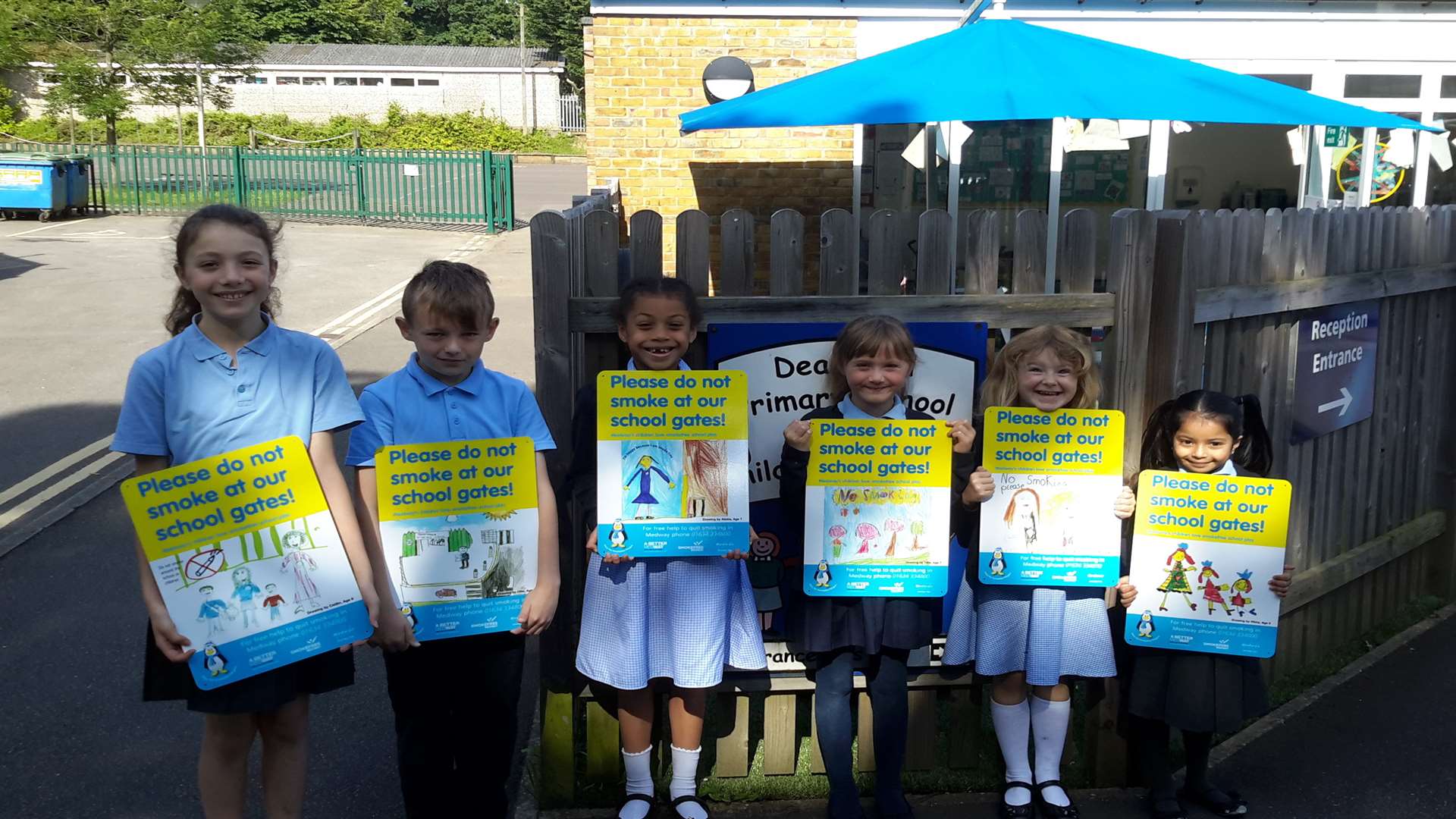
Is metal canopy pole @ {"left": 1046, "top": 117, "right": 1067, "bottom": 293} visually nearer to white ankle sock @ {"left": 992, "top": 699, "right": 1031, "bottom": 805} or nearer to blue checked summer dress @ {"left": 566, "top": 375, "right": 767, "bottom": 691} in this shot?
white ankle sock @ {"left": 992, "top": 699, "right": 1031, "bottom": 805}

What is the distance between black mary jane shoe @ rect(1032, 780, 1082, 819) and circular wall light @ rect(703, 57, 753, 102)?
7.40m

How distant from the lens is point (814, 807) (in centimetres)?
358

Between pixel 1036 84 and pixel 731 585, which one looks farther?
pixel 1036 84

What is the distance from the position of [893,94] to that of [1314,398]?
2694mm

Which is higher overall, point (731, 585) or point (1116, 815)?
point (731, 585)

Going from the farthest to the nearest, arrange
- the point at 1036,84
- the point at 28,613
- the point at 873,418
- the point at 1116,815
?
the point at 1036,84, the point at 28,613, the point at 1116,815, the point at 873,418

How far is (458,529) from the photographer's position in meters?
2.94

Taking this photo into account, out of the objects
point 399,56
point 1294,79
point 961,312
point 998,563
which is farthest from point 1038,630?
point 399,56

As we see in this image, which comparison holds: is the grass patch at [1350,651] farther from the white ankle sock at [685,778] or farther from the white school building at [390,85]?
the white school building at [390,85]

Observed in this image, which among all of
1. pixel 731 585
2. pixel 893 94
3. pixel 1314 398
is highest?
pixel 893 94

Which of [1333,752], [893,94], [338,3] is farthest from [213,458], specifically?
[338,3]

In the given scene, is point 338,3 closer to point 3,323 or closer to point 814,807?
point 3,323

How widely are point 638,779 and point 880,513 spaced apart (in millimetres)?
1032

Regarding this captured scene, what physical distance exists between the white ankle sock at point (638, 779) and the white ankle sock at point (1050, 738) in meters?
1.12
